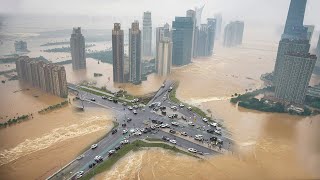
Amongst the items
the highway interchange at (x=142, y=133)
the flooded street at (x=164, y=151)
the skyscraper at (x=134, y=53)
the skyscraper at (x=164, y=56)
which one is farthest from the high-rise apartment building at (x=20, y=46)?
the skyscraper at (x=164, y=56)

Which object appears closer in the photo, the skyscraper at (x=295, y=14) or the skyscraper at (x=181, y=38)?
the skyscraper at (x=181, y=38)

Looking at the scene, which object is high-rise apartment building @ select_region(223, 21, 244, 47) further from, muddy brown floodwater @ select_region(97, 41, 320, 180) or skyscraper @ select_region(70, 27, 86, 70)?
skyscraper @ select_region(70, 27, 86, 70)

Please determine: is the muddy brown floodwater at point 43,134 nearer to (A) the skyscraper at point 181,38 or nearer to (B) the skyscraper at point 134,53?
(B) the skyscraper at point 134,53

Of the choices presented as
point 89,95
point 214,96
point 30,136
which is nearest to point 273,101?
point 214,96

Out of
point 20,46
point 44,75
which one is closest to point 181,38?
point 44,75

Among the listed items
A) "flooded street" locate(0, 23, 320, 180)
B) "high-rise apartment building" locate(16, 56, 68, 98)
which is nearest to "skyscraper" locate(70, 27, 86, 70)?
"flooded street" locate(0, 23, 320, 180)

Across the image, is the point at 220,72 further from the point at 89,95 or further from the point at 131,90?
the point at 89,95

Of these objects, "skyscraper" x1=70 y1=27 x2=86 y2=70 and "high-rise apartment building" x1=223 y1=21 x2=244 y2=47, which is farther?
"high-rise apartment building" x1=223 y1=21 x2=244 y2=47
